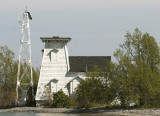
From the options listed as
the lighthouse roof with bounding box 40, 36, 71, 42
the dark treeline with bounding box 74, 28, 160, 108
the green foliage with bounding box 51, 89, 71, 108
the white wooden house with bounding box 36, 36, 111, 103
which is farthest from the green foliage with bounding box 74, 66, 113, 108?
the lighthouse roof with bounding box 40, 36, 71, 42

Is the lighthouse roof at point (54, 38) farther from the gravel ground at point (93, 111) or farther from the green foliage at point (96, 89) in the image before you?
the green foliage at point (96, 89)

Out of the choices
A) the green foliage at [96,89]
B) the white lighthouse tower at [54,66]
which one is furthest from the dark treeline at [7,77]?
the green foliage at [96,89]

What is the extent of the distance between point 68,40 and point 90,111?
45.5 feet

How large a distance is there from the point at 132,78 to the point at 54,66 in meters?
16.6

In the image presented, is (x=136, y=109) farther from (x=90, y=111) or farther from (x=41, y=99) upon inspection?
(x=41, y=99)

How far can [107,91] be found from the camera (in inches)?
1747

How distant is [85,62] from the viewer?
58156 mm

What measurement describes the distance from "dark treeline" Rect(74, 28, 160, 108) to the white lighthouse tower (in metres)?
9.61

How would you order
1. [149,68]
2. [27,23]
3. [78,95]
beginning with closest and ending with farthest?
[149,68] < [78,95] < [27,23]

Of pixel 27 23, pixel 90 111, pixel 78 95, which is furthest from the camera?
pixel 27 23

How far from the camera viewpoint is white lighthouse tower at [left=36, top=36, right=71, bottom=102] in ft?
183

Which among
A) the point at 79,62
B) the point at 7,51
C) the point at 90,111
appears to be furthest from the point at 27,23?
the point at 90,111

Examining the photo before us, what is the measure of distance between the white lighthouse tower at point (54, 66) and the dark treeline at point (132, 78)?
31.5 ft

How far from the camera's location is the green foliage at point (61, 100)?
171 feet
